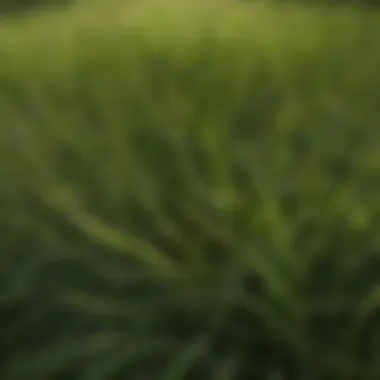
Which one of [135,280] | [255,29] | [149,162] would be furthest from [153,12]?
[135,280]

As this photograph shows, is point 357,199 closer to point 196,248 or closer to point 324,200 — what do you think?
point 324,200

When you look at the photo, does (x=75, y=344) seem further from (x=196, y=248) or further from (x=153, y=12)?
(x=153, y=12)

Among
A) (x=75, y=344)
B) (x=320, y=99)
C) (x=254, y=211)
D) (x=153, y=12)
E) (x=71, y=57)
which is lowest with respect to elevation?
(x=75, y=344)

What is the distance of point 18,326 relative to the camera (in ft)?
1.86

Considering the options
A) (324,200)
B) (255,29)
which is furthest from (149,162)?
(255,29)

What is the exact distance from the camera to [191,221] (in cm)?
61

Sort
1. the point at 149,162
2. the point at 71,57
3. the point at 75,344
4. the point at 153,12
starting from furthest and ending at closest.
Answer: the point at 153,12 → the point at 71,57 → the point at 149,162 → the point at 75,344

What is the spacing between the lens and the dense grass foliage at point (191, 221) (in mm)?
552

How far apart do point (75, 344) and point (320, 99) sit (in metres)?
0.32

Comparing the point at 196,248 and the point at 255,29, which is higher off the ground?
the point at 255,29

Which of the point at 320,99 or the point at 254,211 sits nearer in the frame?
the point at 254,211

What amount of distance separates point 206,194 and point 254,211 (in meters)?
0.04

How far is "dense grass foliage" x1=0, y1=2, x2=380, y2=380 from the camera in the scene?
55cm


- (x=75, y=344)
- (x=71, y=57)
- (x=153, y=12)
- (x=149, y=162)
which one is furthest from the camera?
(x=153, y=12)
